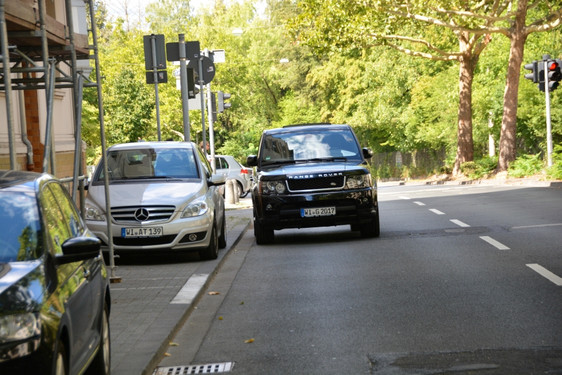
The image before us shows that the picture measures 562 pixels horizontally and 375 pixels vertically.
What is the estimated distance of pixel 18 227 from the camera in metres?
5.65

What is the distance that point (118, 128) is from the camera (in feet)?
201

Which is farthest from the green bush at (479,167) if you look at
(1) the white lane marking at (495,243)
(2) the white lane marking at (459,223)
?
(1) the white lane marking at (495,243)

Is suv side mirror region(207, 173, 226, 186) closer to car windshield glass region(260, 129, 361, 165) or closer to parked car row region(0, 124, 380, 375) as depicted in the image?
parked car row region(0, 124, 380, 375)

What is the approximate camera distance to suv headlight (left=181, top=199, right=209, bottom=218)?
47.3 feet

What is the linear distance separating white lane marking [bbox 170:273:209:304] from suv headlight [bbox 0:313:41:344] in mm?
5502

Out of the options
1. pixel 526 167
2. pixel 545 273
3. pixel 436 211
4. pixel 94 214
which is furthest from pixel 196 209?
pixel 526 167

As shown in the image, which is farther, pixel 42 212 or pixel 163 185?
pixel 163 185

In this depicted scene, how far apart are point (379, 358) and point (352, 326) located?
1.39 metres

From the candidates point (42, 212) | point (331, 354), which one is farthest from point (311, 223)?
point (42, 212)

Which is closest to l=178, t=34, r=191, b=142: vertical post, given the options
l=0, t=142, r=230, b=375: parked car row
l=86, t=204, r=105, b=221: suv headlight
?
l=86, t=204, r=105, b=221: suv headlight

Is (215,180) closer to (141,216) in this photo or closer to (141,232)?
(141,216)

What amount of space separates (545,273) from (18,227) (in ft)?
23.3

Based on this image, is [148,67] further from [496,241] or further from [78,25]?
[496,241]

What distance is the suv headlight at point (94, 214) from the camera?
1418 cm
